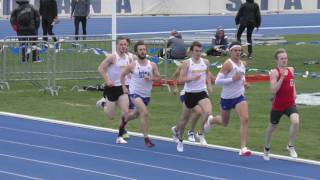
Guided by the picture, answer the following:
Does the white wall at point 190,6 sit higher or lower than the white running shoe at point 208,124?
higher

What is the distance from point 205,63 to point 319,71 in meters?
12.7

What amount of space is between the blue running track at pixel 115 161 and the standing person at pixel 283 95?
39cm

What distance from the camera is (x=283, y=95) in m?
14.1

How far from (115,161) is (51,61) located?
28.1ft

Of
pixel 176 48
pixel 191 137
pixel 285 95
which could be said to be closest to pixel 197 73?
pixel 191 137

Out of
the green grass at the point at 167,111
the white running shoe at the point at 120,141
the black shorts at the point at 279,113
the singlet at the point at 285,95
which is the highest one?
the singlet at the point at 285,95

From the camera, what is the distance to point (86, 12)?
32.2m

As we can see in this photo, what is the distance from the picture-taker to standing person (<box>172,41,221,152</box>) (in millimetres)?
15279

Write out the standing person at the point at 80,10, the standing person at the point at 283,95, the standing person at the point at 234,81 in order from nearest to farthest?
the standing person at the point at 283,95, the standing person at the point at 234,81, the standing person at the point at 80,10

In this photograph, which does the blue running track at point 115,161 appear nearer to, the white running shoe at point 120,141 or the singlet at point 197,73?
the white running shoe at point 120,141

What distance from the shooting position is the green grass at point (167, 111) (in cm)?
1603

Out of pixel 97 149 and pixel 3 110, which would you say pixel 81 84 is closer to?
pixel 3 110

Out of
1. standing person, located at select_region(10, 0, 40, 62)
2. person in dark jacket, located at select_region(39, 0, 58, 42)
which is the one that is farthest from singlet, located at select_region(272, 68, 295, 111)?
person in dark jacket, located at select_region(39, 0, 58, 42)

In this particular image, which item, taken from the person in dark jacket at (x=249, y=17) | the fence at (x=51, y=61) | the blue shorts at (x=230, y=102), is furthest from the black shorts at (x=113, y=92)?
the person in dark jacket at (x=249, y=17)
